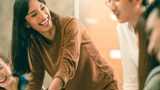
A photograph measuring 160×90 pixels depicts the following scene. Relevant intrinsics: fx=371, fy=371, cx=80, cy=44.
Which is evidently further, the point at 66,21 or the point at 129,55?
the point at 66,21

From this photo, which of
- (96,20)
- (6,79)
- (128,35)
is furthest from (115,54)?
(6,79)

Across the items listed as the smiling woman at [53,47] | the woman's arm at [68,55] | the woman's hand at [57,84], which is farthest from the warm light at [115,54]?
the woman's hand at [57,84]

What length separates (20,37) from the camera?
1430 millimetres

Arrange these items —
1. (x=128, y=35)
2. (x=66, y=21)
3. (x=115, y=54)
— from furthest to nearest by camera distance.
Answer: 1. (x=115, y=54)
2. (x=66, y=21)
3. (x=128, y=35)

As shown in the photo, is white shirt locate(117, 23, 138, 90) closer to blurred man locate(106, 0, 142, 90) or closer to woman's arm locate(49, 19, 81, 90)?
blurred man locate(106, 0, 142, 90)

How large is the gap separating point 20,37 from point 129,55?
1.44 ft

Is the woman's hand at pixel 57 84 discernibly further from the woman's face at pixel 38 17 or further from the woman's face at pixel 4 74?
the woman's face at pixel 4 74

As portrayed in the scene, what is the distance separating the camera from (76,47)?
1297 millimetres

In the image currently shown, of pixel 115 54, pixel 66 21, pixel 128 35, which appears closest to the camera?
pixel 128 35

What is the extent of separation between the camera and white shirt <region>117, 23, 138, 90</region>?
1.19 m

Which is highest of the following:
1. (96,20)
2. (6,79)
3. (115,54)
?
(96,20)

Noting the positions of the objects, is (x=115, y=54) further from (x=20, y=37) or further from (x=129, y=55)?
(x=20, y=37)

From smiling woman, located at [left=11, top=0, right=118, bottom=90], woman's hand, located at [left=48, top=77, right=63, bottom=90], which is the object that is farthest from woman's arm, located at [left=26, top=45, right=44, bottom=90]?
woman's hand, located at [left=48, top=77, right=63, bottom=90]

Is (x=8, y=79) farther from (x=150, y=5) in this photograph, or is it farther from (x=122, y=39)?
(x=150, y=5)
